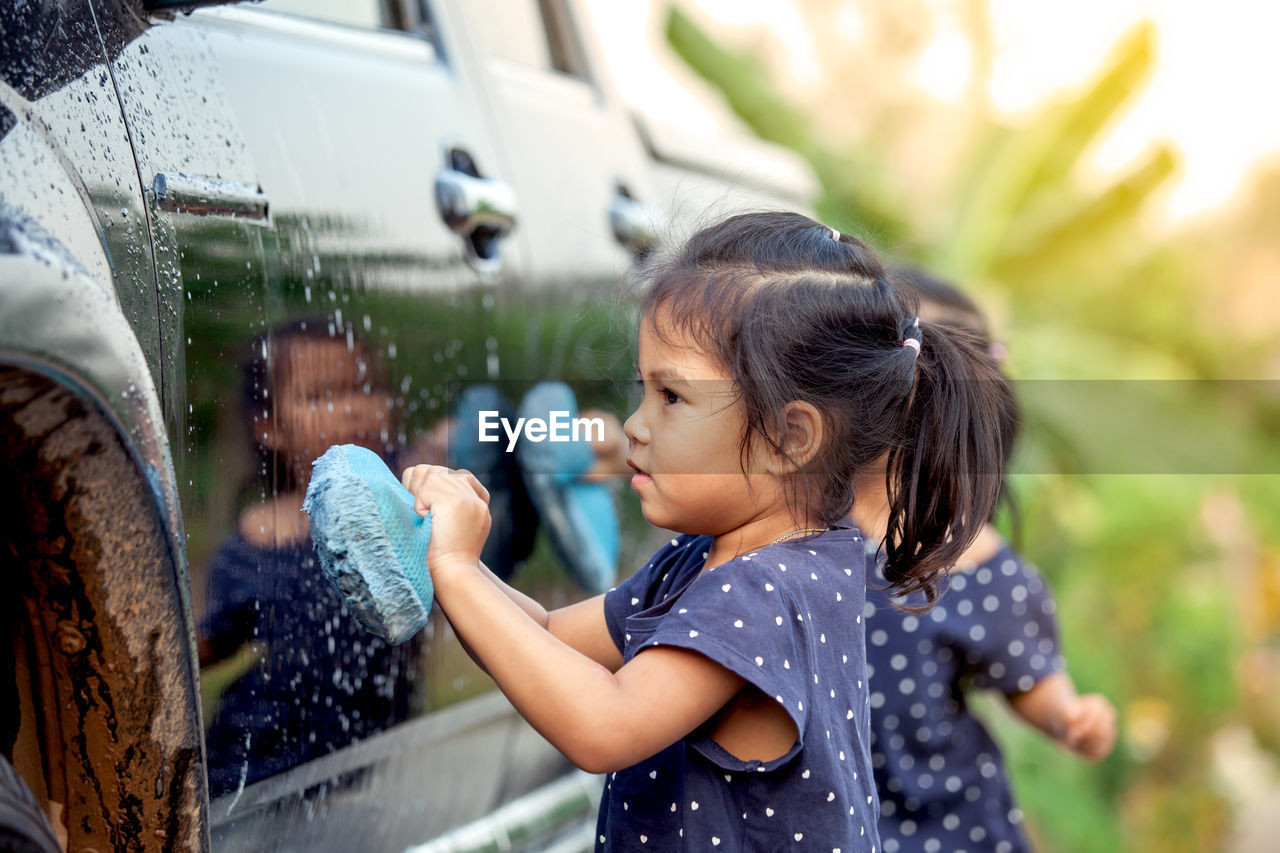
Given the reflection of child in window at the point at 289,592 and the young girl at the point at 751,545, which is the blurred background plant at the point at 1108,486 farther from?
the reflection of child in window at the point at 289,592

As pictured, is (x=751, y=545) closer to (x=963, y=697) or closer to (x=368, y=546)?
(x=368, y=546)

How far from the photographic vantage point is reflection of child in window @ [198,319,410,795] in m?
1.26

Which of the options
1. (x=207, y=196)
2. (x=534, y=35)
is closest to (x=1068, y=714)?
(x=207, y=196)

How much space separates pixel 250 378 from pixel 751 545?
1.83 ft

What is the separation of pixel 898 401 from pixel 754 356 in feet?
0.69

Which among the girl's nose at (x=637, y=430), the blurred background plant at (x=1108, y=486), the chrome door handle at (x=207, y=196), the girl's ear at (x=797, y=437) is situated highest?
the chrome door handle at (x=207, y=196)

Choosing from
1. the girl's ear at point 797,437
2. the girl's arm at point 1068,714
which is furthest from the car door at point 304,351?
the girl's arm at point 1068,714

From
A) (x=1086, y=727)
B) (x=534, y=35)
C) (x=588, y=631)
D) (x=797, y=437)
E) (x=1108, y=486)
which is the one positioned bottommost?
(x=1108, y=486)

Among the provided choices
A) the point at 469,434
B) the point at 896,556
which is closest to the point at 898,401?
the point at 896,556

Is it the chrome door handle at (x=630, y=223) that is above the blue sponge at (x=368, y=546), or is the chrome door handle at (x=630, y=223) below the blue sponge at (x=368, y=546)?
below

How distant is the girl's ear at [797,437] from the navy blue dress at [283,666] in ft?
1.60

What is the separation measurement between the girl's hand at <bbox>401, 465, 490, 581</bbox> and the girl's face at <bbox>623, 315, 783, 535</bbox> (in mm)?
186

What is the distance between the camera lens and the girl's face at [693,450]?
4.32 ft

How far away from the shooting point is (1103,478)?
7336 millimetres
